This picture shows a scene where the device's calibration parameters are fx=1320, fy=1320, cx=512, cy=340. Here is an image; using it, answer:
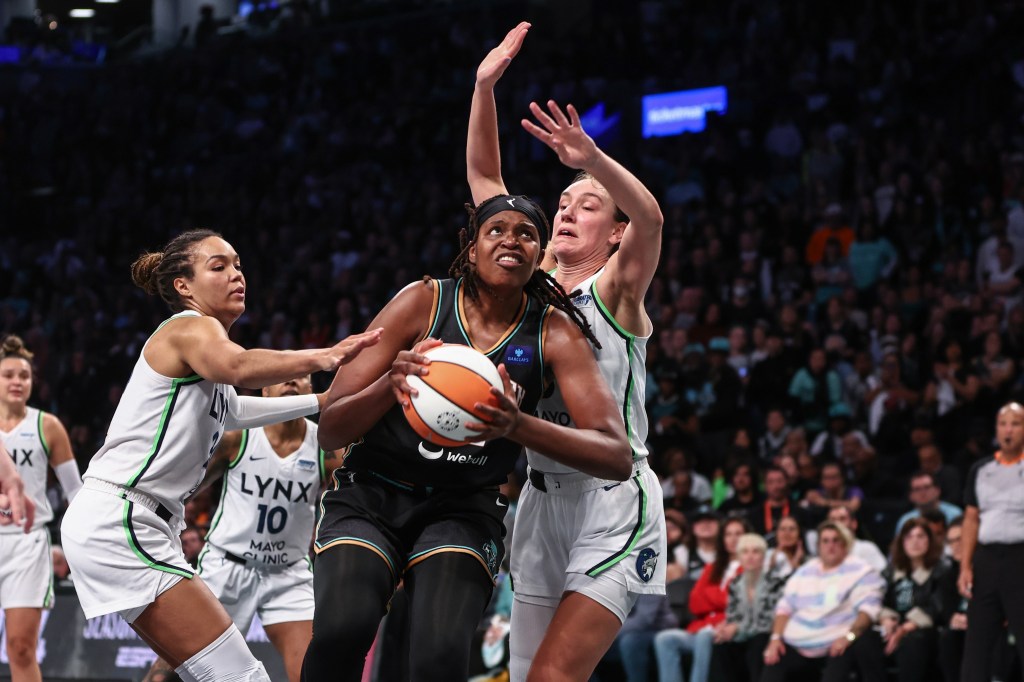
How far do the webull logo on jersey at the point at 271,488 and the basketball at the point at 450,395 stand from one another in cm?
303

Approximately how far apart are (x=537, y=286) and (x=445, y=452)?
0.73 metres

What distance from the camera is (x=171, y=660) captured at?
489cm

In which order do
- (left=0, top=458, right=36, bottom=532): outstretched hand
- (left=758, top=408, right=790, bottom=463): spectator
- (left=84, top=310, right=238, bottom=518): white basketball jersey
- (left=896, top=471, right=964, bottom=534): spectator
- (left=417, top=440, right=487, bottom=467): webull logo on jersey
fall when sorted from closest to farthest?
(left=417, top=440, right=487, bottom=467): webull logo on jersey, (left=84, top=310, right=238, bottom=518): white basketball jersey, (left=0, top=458, right=36, bottom=532): outstretched hand, (left=896, top=471, right=964, bottom=534): spectator, (left=758, top=408, right=790, bottom=463): spectator

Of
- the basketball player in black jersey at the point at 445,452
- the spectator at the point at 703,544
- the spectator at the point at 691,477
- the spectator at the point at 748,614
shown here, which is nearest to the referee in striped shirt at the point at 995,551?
the spectator at the point at 748,614

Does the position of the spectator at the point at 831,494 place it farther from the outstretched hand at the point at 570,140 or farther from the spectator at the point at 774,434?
the outstretched hand at the point at 570,140

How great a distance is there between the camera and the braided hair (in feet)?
14.6

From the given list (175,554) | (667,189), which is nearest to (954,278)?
(667,189)

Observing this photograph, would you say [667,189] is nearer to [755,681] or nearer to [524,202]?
[755,681]

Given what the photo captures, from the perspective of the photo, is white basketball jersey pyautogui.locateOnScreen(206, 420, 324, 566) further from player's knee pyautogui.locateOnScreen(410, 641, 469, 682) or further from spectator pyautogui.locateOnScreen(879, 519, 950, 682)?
spectator pyautogui.locateOnScreen(879, 519, 950, 682)

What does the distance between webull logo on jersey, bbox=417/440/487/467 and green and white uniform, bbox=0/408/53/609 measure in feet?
14.3

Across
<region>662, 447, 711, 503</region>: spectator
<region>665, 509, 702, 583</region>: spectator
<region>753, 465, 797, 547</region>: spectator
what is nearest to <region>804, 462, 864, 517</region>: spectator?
<region>753, 465, 797, 547</region>: spectator

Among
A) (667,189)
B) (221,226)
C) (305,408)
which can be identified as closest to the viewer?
(305,408)

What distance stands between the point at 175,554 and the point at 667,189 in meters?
12.1

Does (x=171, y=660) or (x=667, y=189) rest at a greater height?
(x=667, y=189)
